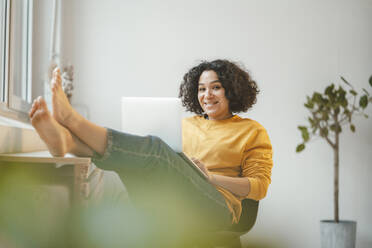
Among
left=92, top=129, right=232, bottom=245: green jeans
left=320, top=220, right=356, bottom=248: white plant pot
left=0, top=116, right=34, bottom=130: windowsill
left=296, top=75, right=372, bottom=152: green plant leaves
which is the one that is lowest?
left=320, top=220, right=356, bottom=248: white plant pot

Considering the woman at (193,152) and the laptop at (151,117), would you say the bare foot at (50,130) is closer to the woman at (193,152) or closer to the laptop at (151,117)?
the woman at (193,152)

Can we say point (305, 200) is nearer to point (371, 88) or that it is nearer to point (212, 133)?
point (371, 88)

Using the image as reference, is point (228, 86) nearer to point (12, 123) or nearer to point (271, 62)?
point (12, 123)

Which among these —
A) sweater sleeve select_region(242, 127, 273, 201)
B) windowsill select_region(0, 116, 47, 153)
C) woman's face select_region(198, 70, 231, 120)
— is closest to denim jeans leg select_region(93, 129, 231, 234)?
sweater sleeve select_region(242, 127, 273, 201)

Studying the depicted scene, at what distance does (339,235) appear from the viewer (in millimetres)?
2660

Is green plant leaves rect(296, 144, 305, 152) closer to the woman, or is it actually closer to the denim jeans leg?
the woman

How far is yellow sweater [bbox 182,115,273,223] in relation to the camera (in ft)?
5.60

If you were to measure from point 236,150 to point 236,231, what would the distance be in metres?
0.36

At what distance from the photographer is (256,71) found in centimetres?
303

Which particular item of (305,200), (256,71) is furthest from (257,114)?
(305,200)

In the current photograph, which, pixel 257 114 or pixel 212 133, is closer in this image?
pixel 212 133

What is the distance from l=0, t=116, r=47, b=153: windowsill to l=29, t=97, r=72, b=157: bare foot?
40 cm

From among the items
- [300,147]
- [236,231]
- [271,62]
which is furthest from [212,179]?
[271,62]

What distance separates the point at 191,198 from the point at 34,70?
1752 millimetres
